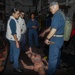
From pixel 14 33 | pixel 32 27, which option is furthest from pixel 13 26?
pixel 32 27

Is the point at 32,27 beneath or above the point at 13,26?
beneath

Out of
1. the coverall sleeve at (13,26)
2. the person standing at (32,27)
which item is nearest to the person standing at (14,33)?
the coverall sleeve at (13,26)

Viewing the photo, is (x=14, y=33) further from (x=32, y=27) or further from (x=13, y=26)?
(x=32, y=27)

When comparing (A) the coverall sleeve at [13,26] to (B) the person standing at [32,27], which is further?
(B) the person standing at [32,27]

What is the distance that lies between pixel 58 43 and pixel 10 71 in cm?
209

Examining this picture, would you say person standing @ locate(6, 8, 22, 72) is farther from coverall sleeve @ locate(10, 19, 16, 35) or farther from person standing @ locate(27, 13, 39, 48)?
person standing @ locate(27, 13, 39, 48)

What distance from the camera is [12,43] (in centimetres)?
772

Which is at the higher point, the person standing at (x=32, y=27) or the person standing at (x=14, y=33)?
the person standing at (x=14, y=33)

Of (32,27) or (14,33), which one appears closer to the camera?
(14,33)

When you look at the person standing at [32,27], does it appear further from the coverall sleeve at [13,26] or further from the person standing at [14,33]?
the coverall sleeve at [13,26]

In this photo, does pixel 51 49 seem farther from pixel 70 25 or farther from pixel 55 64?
pixel 70 25

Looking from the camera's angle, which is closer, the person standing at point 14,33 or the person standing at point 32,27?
the person standing at point 14,33

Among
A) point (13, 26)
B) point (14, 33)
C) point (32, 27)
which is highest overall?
point (13, 26)

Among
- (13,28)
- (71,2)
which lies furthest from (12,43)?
(71,2)
